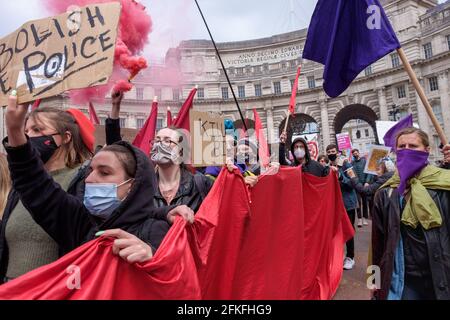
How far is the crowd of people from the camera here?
1787 millimetres

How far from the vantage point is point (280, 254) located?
13.2ft

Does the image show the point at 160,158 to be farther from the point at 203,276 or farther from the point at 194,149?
the point at 203,276

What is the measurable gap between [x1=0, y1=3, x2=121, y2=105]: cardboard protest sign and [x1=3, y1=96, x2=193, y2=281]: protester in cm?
24

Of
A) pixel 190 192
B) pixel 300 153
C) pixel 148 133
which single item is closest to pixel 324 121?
pixel 300 153

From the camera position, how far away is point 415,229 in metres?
2.67

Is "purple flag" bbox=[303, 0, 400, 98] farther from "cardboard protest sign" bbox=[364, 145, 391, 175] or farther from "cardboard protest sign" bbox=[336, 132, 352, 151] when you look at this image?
"cardboard protest sign" bbox=[336, 132, 352, 151]

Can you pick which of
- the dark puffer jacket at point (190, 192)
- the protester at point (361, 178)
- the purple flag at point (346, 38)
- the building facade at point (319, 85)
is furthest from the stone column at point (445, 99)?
the dark puffer jacket at point (190, 192)

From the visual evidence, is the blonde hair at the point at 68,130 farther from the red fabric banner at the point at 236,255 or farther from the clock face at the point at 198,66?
the clock face at the point at 198,66

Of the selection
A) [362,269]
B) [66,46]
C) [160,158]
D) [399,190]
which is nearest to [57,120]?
[66,46]

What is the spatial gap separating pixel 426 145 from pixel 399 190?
1.40ft

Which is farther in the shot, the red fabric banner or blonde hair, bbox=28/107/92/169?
blonde hair, bbox=28/107/92/169

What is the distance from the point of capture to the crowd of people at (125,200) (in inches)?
70.4

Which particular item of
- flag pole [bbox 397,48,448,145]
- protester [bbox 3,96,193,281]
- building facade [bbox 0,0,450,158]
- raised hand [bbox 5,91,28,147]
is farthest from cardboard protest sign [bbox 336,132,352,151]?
raised hand [bbox 5,91,28,147]

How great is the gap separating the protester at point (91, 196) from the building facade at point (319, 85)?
26820 mm
